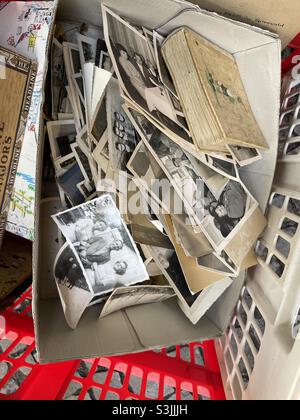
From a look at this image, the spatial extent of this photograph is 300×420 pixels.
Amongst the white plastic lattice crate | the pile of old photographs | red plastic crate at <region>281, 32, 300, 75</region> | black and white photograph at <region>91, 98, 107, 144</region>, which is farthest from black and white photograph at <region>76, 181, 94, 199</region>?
red plastic crate at <region>281, 32, 300, 75</region>

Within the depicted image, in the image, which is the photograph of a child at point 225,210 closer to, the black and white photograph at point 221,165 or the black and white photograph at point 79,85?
the black and white photograph at point 221,165

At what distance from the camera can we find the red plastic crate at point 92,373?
0.70 meters

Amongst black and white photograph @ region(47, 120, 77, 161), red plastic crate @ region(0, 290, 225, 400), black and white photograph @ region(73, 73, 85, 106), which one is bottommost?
red plastic crate @ region(0, 290, 225, 400)

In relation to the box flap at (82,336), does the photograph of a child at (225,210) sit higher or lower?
higher

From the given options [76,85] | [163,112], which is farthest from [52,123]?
[163,112]

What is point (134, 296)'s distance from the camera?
0.77m

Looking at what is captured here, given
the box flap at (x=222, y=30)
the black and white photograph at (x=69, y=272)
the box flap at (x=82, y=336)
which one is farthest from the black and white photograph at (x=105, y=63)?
the box flap at (x=82, y=336)

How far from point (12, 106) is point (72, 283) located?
0.34 metres

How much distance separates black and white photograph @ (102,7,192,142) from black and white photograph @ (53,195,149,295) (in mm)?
170

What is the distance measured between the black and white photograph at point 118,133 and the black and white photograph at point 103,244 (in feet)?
0.24

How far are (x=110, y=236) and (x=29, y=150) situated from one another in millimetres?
235

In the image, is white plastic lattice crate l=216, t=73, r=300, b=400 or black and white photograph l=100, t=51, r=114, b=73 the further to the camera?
black and white photograph l=100, t=51, r=114, b=73

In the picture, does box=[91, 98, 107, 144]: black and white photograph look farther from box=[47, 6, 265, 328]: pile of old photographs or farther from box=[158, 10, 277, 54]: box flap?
box=[158, 10, 277, 54]: box flap

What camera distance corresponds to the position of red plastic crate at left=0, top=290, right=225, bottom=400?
0.70m
